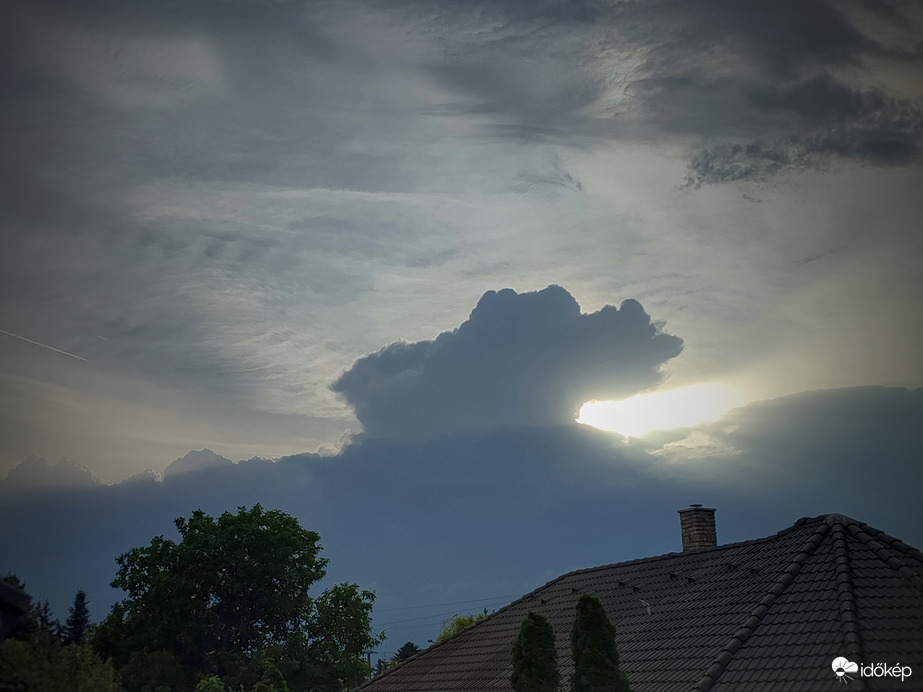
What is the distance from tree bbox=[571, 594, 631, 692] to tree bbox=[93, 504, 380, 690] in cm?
3435

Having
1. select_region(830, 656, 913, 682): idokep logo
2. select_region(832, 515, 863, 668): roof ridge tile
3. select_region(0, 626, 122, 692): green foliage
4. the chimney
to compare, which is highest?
the chimney

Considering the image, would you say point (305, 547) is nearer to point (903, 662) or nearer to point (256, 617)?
point (256, 617)

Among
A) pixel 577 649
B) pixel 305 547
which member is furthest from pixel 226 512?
pixel 577 649

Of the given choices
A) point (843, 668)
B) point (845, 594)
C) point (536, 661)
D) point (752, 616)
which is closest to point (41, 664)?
point (536, 661)

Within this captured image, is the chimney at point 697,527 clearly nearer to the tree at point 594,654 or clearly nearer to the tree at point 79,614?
the tree at point 594,654

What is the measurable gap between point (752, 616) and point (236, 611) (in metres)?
39.0

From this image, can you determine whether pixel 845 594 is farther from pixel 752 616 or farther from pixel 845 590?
pixel 752 616

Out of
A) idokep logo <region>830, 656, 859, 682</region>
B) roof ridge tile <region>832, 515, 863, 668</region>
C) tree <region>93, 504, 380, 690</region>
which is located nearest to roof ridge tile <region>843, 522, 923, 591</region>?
roof ridge tile <region>832, 515, 863, 668</region>

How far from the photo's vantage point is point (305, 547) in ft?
184

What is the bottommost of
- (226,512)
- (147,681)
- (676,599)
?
(147,681)

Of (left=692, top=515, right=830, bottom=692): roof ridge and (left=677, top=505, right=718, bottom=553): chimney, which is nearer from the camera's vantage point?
(left=692, top=515, right=830, bottom=692): roof ridge

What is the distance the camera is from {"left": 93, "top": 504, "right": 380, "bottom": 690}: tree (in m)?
50.2

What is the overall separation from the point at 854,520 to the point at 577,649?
992 cm

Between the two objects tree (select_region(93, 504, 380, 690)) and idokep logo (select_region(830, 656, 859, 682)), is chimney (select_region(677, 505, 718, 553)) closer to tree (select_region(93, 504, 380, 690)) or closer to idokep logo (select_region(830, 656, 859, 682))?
idokep logo (select_region(830, 656, 859, 682))
